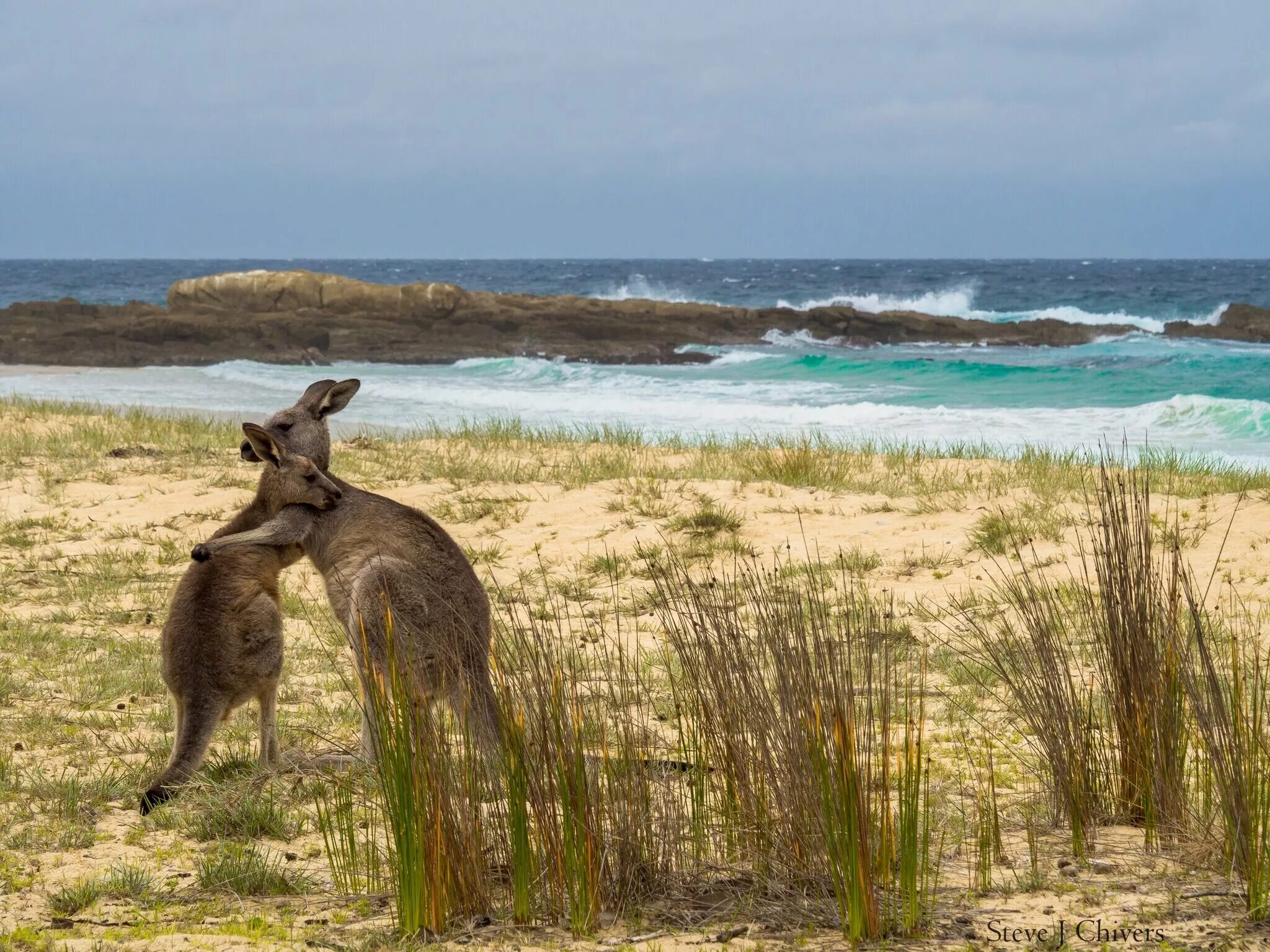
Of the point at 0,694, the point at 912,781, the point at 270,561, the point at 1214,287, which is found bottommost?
the point at 0,694

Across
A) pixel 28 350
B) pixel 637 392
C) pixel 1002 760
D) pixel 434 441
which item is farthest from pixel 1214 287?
pixel 1002 760

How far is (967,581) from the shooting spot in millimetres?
7500

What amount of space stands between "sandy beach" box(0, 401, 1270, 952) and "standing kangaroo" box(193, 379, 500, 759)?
15.9 inches

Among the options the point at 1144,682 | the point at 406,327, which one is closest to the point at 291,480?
the point at 1144,682

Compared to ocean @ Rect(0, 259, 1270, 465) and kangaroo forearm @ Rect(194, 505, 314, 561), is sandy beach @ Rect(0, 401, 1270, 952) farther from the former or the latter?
ocean @ Rect(0, 259, 1270, 465)

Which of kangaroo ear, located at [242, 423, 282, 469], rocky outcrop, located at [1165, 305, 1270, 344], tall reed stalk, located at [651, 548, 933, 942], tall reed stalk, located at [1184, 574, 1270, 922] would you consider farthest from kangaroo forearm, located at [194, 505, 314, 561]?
rocky outcrop, located at [1165, 305, 1270, 344]

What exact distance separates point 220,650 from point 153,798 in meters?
0.53

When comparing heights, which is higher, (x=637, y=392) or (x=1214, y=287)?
(x=1214, y=287)

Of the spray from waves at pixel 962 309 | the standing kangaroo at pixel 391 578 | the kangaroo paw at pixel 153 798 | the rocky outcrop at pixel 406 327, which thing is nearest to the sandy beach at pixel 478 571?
the kangaroo paw at pixel 153 798

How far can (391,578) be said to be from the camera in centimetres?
440

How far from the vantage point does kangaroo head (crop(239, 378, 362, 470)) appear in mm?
5191

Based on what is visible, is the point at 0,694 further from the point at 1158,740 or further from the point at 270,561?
the point at 1158,740

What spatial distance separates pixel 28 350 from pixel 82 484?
25035mm
